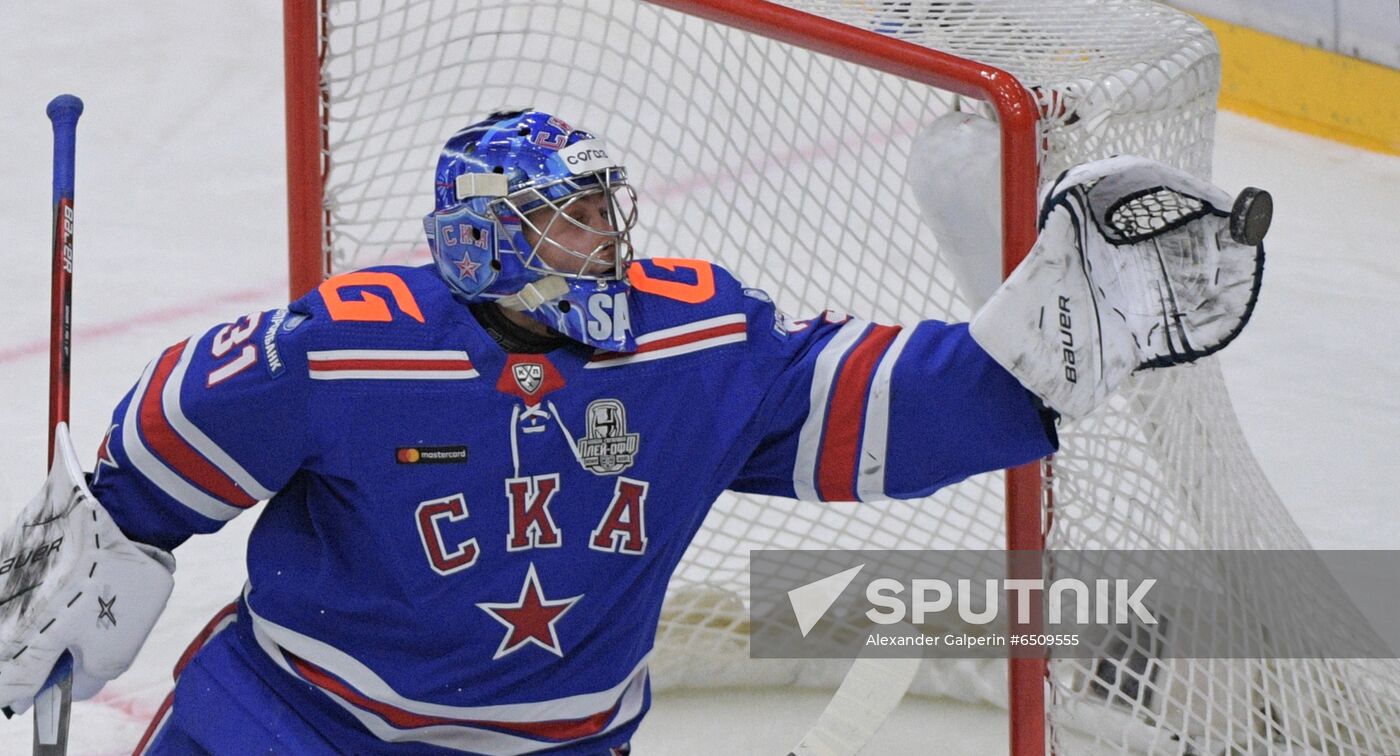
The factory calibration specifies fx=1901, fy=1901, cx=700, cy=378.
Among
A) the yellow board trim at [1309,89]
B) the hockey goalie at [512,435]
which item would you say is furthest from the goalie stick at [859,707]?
the yellow board trim at [1309,89]

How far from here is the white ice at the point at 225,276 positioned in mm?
3078

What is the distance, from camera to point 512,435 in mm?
1986

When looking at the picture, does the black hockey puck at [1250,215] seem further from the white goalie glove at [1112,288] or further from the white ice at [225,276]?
the white ice at [225,276]

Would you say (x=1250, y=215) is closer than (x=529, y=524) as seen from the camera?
Yes

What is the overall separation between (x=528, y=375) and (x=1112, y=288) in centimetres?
61

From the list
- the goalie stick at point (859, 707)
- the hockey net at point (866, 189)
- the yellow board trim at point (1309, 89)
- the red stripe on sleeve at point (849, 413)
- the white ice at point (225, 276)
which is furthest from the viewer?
the yellow board trim at point (1309, 89)

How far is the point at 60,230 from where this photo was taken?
92.7 inches

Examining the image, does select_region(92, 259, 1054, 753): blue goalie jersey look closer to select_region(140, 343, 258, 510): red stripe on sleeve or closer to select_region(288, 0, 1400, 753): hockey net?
select_region(140, 343, 258, 510): red stripe on sleeve

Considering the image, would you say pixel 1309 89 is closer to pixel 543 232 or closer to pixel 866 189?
pixel 866 189

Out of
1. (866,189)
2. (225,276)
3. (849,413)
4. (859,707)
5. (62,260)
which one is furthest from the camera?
(225,276)

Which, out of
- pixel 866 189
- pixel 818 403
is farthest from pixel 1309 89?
pixel 818 403

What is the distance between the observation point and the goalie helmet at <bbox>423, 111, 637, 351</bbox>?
6.51ft

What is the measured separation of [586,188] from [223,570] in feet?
5.33

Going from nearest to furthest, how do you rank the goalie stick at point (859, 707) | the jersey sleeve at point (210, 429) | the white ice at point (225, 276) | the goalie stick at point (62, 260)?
the jersey sleeve at point (210, 429) → the goalie stick at point (62, 260) → the goalie stick at point (859, 707) → the white ice at point (225, 276)
